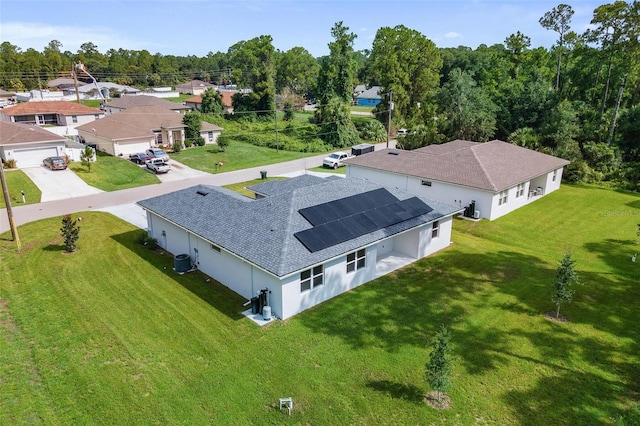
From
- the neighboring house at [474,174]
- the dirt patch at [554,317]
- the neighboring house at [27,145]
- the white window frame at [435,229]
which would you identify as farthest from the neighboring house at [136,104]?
the dirt patch at [554,317]

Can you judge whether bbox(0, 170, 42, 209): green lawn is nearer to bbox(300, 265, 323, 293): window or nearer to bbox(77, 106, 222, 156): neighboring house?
bbox(77, 106, 222, 156): neighboring house

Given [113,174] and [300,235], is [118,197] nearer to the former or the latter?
[113,174]

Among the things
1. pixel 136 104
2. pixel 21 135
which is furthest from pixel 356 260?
pixel 136 104

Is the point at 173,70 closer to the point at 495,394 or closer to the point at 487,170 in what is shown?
the point at 487,170

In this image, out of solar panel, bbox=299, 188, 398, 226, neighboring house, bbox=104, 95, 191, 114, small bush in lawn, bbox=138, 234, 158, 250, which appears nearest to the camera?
solar panel, bbox=299, 188, 398, 226

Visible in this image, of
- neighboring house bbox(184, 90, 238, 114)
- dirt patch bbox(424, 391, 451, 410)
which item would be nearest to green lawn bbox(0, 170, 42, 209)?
dirt patch bbox(424, 391, 451, 410)

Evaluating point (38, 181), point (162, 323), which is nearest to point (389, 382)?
point (162, 323)

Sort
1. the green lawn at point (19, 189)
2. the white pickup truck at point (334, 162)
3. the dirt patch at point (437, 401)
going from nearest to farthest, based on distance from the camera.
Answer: the dirt patch at point (437, 401)
the green lawn at point (19, 189)
the white pickup truck at point (334, 162)

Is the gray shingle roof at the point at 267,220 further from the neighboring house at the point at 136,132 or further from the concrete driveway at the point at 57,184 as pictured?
the neighboring house at the point at 136,132
